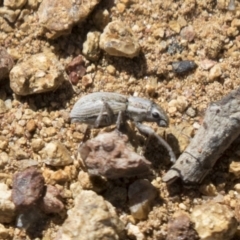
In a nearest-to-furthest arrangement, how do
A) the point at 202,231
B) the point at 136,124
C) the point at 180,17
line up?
the point at 202,231 < the point at 136,124 < the point at 180,17

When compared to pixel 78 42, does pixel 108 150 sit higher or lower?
lower

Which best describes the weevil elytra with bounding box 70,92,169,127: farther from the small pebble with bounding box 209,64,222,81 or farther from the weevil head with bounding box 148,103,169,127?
the small pebble with bounding box 209,64,222,81

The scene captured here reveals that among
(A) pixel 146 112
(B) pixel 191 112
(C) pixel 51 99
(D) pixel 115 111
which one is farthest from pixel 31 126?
(B) pixel 191 112

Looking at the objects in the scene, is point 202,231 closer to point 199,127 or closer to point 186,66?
point 199,127

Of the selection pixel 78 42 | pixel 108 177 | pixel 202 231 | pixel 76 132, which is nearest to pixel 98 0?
pixel 78 42

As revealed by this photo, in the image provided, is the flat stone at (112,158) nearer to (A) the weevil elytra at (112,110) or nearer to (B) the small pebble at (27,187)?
(A) the weevil elytra at (112,110)

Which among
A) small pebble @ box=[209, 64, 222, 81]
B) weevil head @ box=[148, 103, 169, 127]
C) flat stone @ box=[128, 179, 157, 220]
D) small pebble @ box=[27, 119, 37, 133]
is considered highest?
small pebble @ box=[209, 64, 222, 81]

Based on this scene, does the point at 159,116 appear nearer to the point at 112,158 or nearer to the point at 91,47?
the point at 112,158

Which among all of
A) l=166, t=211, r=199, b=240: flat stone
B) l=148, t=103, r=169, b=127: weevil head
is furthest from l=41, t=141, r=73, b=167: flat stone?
l=166, t=211, r=199, b=240: flat stone
